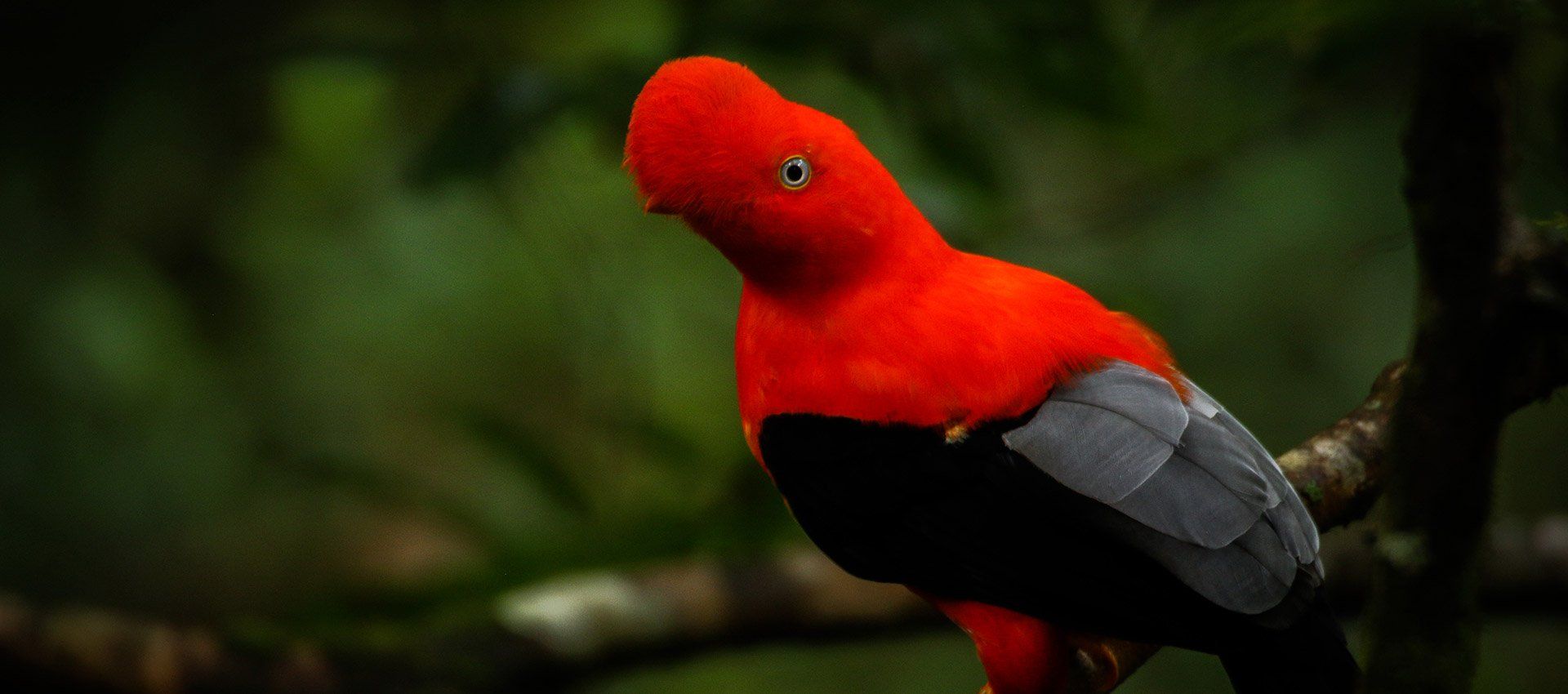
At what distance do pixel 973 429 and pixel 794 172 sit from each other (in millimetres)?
471

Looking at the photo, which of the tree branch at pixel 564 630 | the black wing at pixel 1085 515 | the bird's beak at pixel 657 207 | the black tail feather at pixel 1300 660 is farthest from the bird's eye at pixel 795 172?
the tree branch at pixel 564 630

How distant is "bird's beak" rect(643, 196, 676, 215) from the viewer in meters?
1.88

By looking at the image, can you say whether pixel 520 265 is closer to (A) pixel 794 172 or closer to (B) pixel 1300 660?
(A) pixel 794 172

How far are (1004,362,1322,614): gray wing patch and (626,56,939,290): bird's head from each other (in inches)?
16.3

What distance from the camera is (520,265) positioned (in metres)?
4.35

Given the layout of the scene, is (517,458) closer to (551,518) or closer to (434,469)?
(551,518)

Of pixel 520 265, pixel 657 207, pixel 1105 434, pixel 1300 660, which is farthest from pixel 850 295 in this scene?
pixel 520 265

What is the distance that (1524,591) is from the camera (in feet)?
10.1

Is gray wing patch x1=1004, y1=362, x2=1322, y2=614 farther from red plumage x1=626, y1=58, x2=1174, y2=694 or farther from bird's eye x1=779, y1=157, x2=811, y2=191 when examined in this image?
bird's eye x1=779, y1=157, x2=811, y2=191

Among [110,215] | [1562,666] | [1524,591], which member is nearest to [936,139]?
[1524,591]

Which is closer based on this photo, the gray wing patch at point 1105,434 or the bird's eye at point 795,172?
the gray wing patch at point 1105,434

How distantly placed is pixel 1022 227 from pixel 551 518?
158 cm

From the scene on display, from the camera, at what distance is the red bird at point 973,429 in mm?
1731

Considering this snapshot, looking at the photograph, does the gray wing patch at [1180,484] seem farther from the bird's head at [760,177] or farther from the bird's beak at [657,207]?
the bird's beak at [657,207]
